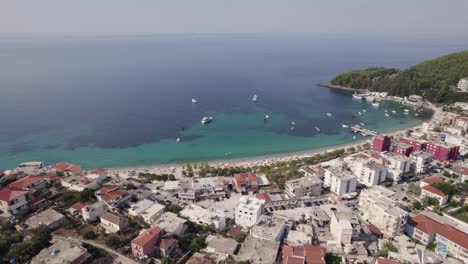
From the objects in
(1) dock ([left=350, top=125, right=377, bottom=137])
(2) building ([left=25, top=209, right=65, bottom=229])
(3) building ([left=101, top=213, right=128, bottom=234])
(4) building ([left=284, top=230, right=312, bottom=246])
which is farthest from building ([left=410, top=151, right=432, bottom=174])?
(2) building ([left=25, top=209, right=65, bottom=229])

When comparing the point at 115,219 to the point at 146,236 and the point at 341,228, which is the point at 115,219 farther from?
the point at 341,228

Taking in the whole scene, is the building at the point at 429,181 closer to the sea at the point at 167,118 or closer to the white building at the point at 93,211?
the sea at the point at 167,118

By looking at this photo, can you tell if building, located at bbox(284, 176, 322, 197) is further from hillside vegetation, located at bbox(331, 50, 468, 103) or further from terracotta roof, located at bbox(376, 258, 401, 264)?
hillside vegetation, located at bbox(331, 50, 468, 103)

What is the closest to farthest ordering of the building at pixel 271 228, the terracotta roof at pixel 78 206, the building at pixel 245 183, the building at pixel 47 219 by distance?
the building at pixel 271 228, the building at pixel 47 219, the terracotta roof at pixel 78 206, the building at pixel 245 183

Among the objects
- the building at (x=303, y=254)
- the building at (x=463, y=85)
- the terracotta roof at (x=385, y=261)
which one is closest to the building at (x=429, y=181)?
the terracotta roof at (x=385, y=261)


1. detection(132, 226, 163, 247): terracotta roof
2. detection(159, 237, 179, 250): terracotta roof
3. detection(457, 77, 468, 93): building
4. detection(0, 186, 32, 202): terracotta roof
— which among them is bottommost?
detection(159, 237, 179, 250): terracotta roof

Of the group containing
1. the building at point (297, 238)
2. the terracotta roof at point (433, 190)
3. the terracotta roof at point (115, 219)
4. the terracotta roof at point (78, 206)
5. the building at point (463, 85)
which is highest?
the building at point (463, 85)

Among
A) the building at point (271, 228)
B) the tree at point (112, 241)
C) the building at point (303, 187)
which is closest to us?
the tree at point (112, 241)

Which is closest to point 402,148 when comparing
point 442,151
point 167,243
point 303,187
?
point 442,151
